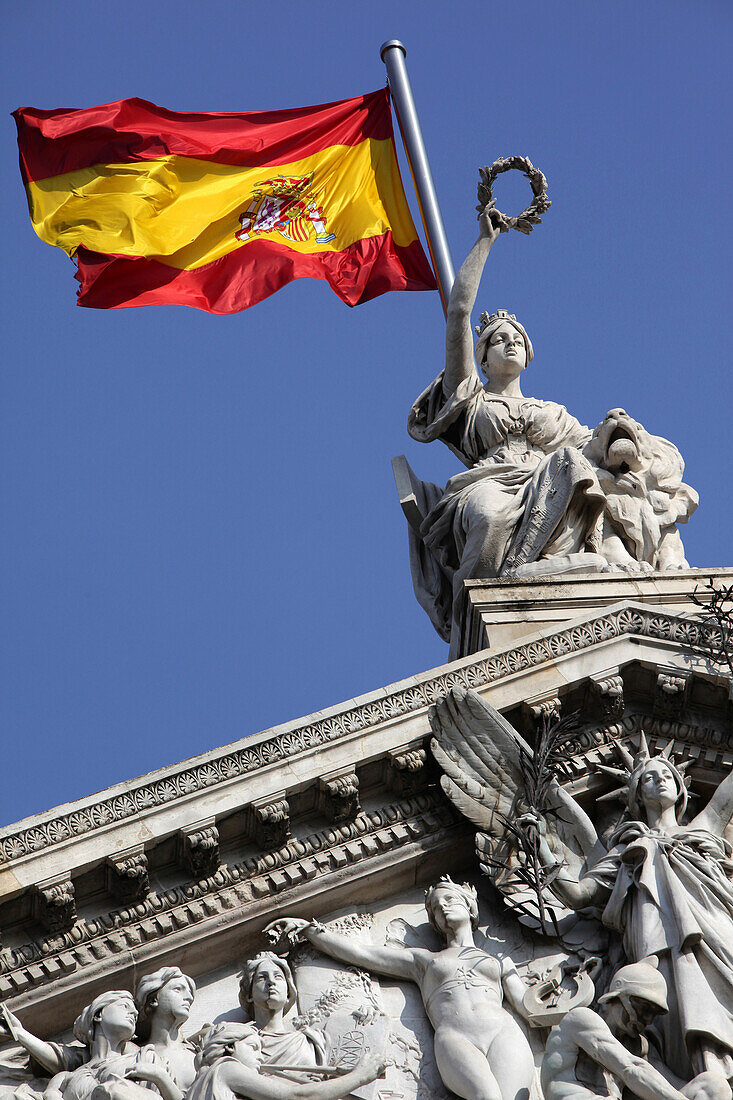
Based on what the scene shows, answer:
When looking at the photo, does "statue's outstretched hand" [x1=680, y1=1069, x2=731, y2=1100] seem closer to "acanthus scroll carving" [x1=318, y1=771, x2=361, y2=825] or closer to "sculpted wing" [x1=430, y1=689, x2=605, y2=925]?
"sculpted wing" [x1=430, y1=689, x2=605, y2=925]

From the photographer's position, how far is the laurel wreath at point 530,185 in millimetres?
20375

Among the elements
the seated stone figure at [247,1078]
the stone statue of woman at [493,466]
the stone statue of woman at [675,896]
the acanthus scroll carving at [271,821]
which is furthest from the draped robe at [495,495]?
the seated stone figure at [247,1078]

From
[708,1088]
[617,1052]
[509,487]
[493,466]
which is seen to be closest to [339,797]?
[617,1052]

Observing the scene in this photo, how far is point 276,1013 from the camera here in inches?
518

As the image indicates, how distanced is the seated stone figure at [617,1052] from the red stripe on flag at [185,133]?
1411 cm

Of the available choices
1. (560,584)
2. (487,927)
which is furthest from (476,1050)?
(560,584)

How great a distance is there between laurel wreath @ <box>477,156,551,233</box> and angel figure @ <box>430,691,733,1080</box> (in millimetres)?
7436

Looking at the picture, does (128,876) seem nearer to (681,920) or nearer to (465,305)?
(681,920)

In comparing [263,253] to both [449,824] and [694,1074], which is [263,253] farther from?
[694,1074]

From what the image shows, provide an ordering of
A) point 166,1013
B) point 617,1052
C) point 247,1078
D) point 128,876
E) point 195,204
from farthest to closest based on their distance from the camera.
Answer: point 195,204 < point 128,876 < point 166,1013 < point 247,1078 < point 617,1052

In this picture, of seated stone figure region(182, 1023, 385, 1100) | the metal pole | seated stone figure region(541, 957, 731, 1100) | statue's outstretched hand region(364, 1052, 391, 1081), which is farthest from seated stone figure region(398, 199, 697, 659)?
seated stone figure region(182, 1023, 385, 1100)

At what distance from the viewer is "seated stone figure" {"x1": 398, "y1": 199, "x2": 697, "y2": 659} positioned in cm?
1803

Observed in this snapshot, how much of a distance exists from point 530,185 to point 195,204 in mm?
4775

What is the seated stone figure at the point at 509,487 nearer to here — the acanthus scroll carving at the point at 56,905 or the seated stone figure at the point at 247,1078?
the acanthus scroll carving at the point at 56,905
